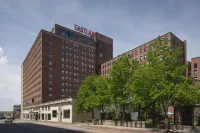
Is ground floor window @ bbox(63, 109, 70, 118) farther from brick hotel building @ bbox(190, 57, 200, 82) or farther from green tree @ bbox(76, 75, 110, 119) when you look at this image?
brick hotel building @ bbox(190, 57, 200, 82)

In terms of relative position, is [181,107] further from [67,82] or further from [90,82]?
[67,82]

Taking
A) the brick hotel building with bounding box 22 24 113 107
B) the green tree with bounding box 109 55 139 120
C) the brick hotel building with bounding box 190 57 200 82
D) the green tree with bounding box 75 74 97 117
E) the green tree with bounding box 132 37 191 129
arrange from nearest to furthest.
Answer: the green tree with bounding box 132 37 191 129
the green tree with bounding box 109 55 139 120
the green tree with bounding box 75 74 97 117
the brick hotel building with bounding box 190 57 200 82
the brick hotel building with bounding box 22 24 113 107

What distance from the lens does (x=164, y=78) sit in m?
26.8

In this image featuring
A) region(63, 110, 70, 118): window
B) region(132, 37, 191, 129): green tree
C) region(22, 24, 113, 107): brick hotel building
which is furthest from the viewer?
region(22, 24, 113, 107): brick hotel building

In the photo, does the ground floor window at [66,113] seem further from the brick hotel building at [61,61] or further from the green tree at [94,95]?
the brick hotel building at [61,61]

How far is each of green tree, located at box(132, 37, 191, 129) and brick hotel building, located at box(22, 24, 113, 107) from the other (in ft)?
259

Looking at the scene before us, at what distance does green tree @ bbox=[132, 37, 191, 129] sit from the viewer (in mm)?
25858

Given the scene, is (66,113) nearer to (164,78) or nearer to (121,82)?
(121,82)

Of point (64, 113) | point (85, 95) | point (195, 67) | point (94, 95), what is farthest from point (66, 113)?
point (195, 67)

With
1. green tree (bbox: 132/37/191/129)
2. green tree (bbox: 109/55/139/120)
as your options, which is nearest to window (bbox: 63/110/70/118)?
green tree (bbox: 109/55/139/120)

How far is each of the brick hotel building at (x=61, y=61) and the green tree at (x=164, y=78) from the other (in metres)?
78.9

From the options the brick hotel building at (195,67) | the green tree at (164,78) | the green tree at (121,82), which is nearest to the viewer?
the green tree at (164,78)

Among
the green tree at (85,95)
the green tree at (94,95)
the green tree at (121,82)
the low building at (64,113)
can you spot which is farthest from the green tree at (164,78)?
the low building at (64,113)

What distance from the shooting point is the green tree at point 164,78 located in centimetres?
2586
